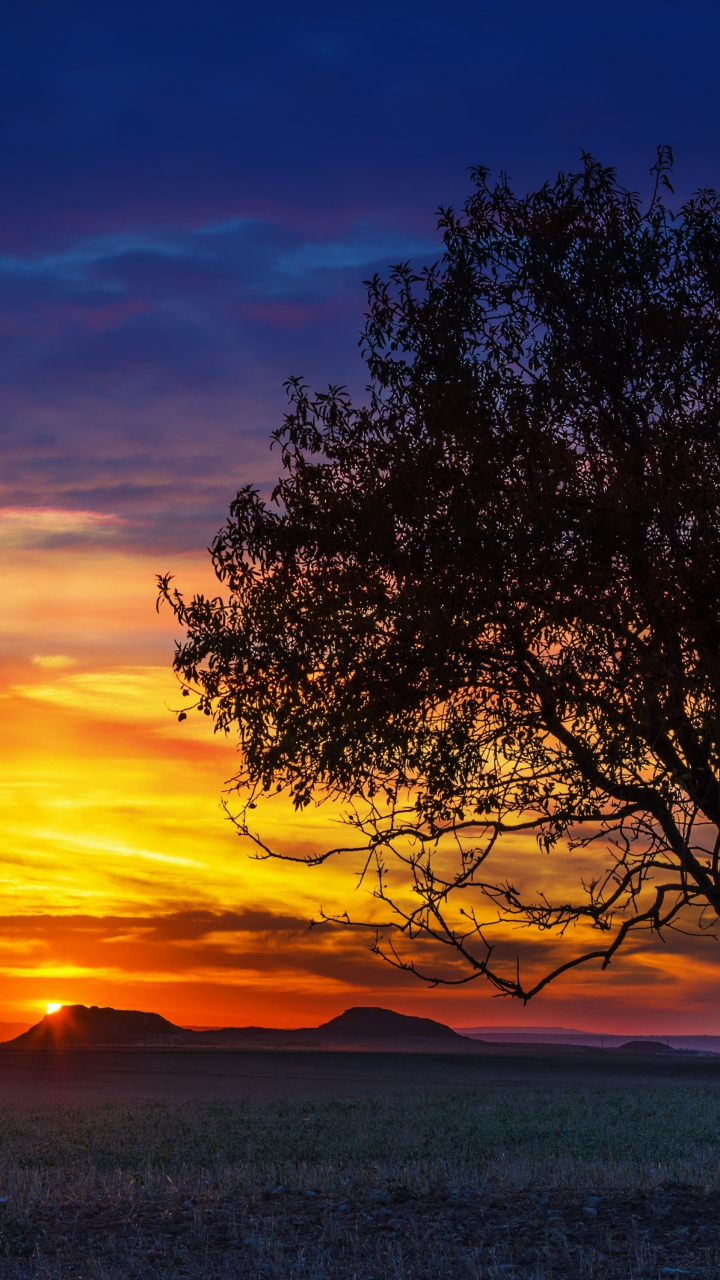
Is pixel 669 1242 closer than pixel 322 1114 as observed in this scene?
Yes

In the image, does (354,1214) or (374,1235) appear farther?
(354,1214)

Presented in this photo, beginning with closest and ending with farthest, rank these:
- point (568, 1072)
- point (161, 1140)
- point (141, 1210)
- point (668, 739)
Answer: point (668, 739) < point (141, 1210) < point (161, 1140) < point (568, 1072)

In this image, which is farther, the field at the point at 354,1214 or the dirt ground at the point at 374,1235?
the field at the point at 354,1214

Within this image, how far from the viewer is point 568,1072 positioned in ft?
296

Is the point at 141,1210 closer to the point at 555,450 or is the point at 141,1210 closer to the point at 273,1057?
the point at 555,450

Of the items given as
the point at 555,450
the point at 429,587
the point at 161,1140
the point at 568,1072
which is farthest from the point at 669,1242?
the point at 568,1072

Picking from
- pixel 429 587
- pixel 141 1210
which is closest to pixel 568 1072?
pixel 141 1210

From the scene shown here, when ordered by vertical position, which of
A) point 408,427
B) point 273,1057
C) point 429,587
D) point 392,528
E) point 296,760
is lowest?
point 273,1057

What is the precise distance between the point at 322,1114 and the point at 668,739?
3098 centimetres

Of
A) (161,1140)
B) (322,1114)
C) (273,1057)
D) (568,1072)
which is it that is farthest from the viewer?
(273,1057)

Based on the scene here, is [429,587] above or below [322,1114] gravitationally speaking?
above

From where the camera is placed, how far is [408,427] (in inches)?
517

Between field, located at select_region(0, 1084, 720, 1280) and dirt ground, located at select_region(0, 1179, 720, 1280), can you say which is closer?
dirt ground, located at select_region(0, 1179, 720, 1280)

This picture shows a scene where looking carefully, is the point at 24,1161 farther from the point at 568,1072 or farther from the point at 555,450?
the point at 568,1072
